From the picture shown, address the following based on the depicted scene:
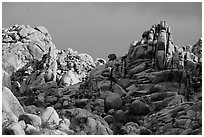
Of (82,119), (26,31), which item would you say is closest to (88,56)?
(26,31)

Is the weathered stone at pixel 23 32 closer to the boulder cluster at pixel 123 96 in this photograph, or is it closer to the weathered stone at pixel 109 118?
the boulder cluster at pixel 123 96

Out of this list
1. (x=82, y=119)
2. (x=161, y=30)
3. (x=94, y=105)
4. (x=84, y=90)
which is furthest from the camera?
(x=161, y=30)

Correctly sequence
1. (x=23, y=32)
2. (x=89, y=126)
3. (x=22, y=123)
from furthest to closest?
1. (x=23, y=32)
2. (x=89, y=126)
3. (x=22, y=123)

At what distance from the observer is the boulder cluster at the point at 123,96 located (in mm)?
31656

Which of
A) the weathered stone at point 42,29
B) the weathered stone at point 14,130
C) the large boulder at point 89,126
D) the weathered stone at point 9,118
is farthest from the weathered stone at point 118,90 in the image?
the weathered stone at point 42,29

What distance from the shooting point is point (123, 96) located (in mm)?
54219

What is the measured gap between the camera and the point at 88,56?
100625 mm

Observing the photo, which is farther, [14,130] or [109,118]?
[109,118]

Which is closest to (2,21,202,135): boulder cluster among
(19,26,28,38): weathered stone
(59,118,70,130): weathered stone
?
(59,118,70,130): weathered stone

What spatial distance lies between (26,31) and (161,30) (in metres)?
A: 47.9

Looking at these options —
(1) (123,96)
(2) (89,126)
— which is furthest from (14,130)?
(1) (123,96)

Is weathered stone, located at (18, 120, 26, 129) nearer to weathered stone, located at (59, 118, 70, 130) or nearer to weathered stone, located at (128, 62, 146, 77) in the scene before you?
weathered stone, located at (59, 118, 70, 130)

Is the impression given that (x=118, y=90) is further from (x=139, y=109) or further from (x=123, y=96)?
(x=139, y=109)

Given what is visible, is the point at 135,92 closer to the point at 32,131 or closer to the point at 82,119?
the point at 82,119
